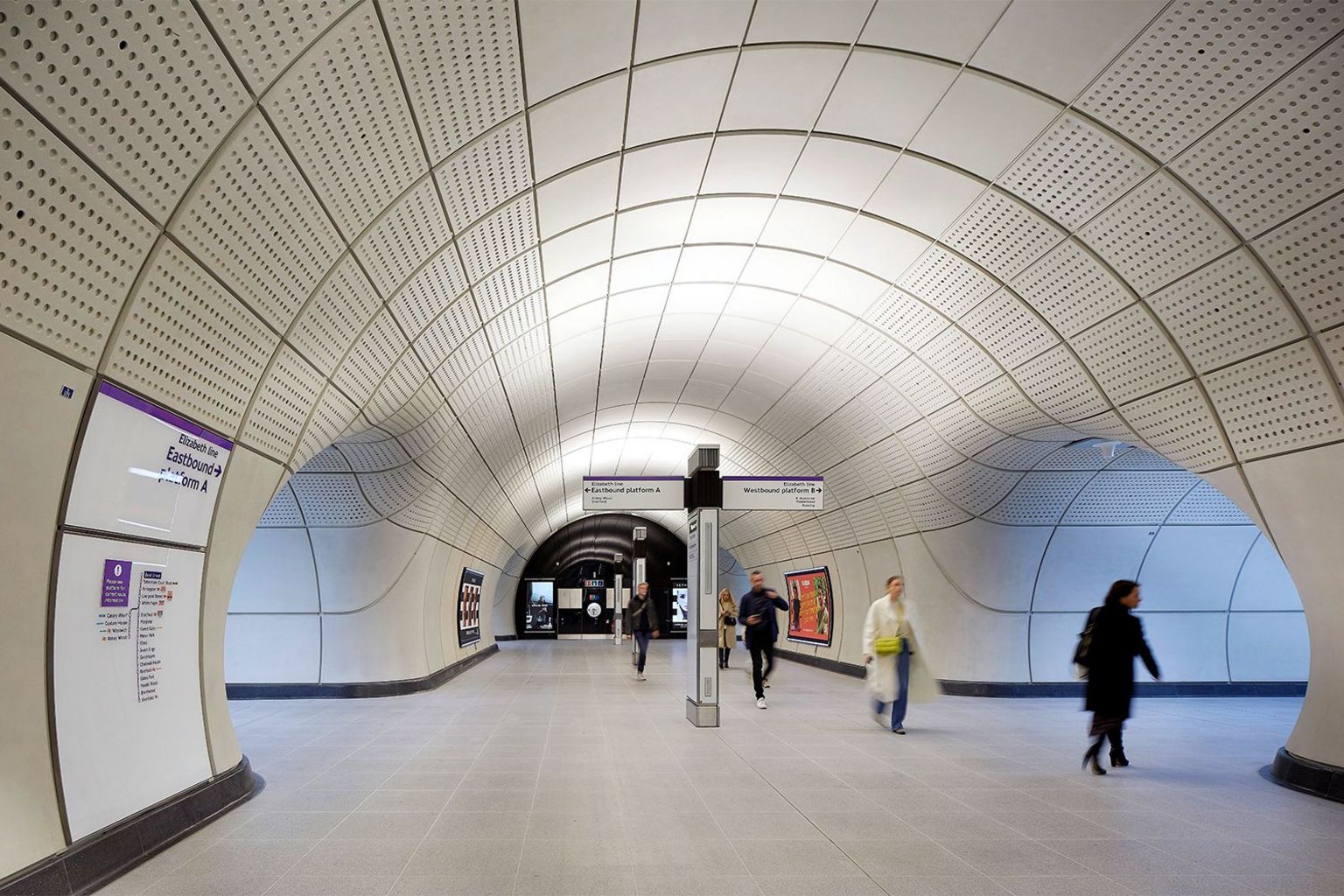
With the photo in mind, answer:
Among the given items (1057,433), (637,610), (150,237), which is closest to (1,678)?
(150,237)

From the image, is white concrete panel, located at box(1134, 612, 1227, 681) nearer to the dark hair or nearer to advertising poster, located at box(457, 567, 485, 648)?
the dark hair

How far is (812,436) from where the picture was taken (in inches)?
705

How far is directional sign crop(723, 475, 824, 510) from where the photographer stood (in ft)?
39.2

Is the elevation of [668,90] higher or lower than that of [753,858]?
higher

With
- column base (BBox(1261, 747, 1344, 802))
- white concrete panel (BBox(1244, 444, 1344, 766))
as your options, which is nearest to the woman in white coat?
column base (BBox(1261, 747, 1344, 802))

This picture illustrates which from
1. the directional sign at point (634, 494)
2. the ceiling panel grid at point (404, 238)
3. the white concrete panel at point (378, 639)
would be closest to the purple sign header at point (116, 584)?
the ceiling panel grid at point (404, 238)

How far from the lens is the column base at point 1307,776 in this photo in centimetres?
728

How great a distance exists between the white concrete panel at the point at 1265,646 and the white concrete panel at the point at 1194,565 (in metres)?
0.51

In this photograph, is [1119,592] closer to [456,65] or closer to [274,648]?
[456,65]

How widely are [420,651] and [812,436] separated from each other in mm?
8249

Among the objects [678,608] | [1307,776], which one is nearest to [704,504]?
[1307,776]

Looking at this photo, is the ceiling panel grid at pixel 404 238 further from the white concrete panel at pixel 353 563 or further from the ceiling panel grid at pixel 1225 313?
the white concrete panel at pixel 353 563

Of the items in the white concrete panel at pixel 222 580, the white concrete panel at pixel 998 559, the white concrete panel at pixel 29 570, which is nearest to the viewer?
the white concrete panel at pixel 29 570

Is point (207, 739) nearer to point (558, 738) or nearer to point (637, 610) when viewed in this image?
point (558, 738)
